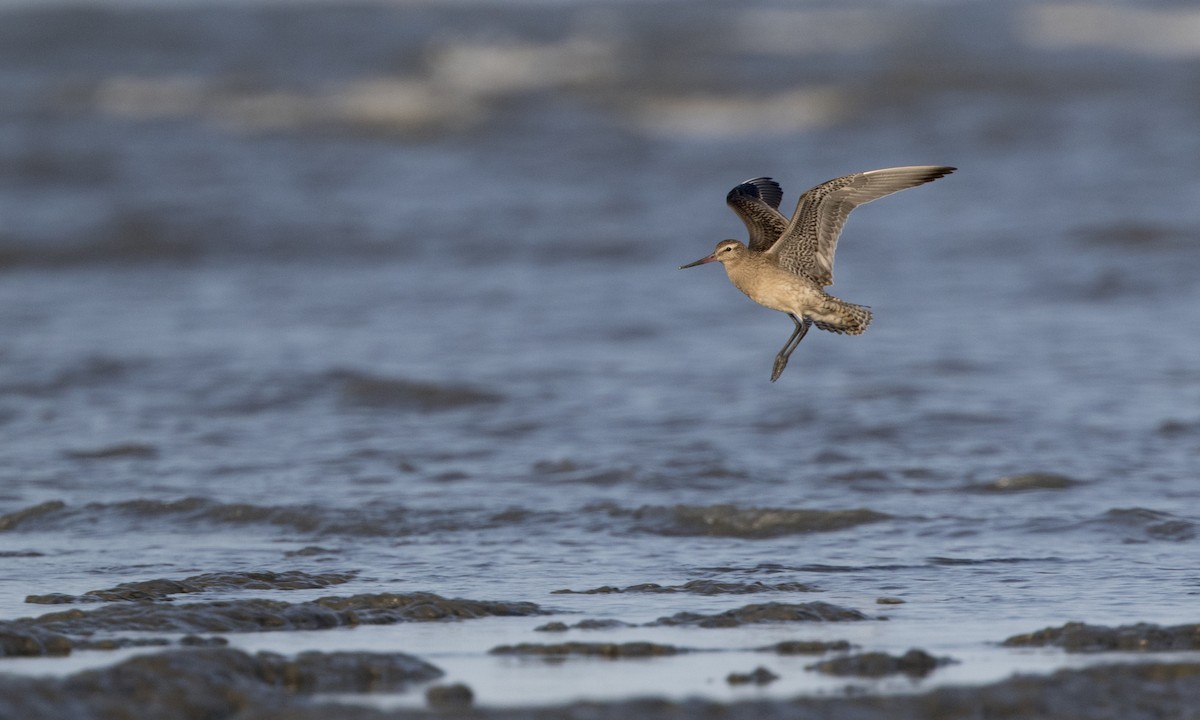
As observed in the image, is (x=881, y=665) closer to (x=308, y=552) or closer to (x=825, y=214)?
(x=825, y=214)

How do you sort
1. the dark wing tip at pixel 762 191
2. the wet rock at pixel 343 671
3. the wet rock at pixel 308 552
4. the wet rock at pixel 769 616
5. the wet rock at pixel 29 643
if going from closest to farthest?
the wet rock at pixel 343 671 < the wet rock at pixel 29 643 < the wet rock at pixel 769 616 < the wet rock at pixel 308 552 < the dark wing tip at pixel 762 191

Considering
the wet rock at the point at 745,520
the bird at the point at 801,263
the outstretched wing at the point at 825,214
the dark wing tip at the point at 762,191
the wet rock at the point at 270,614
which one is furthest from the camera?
the dark wing tip at the point at 762,191

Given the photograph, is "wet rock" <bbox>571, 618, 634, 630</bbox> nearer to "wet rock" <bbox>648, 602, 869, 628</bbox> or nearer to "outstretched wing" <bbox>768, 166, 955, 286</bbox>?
"wet rock" <bbox>648, 602, 869, 628</bbox>

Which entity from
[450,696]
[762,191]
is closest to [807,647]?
[450,696]

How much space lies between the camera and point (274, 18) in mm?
27922

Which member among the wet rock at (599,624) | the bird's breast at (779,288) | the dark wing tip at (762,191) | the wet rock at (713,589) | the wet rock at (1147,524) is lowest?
the wet rock at (599,624)

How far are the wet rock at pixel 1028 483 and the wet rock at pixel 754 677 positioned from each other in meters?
2.99

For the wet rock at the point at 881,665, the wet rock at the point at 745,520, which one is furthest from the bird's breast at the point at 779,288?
the wet rock at the point at 881,665

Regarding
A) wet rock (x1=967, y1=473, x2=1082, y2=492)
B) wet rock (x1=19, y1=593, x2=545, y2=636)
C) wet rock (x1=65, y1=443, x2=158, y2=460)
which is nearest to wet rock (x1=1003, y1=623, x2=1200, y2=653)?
wet rock (x1=19, y1=593, x2=545, y2=636)

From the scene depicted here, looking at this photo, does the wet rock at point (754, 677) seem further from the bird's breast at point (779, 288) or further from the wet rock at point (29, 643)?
the bird's breast at point (779, 288)

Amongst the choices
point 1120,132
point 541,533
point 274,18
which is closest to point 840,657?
point 541,533

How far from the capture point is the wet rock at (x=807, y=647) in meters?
4.34

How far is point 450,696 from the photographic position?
3850mm

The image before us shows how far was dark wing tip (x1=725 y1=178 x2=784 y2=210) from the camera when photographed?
21.5 feet
